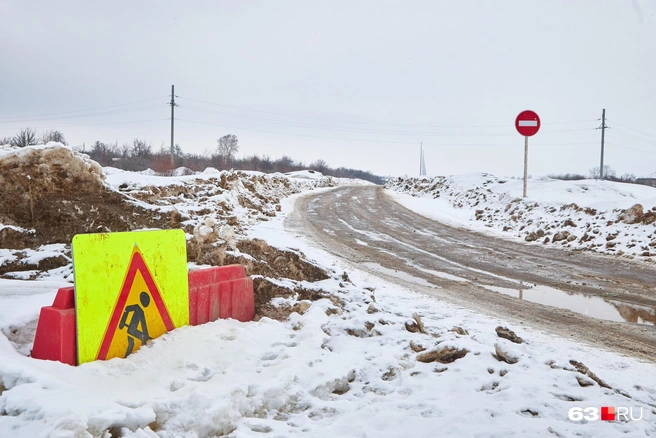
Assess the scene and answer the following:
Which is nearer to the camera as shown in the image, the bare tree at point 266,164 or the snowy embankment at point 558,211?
the snowy embankment at point 558,211

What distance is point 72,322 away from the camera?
332 centimetres

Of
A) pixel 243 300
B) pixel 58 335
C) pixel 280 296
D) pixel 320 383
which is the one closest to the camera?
pixel 58 335

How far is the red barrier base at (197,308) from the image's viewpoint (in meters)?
3.28

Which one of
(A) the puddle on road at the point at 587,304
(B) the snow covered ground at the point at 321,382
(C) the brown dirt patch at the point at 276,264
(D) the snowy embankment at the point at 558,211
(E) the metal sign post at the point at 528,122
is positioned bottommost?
(A) the puddle on road at the point at 587,304

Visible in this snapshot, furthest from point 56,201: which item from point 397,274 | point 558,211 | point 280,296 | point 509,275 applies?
point 558,211

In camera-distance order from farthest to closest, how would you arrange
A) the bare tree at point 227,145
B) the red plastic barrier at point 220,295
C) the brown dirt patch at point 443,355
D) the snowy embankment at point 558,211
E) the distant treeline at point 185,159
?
the bare tree at point 227,145 → the distant treeline at point 185,159 → the snowy embankment at point 558,211 → the red plastic barrier at point 220,295 → the brown dirt patch at point 443,355

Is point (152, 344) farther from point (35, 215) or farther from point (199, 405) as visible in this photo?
point (35, 215)

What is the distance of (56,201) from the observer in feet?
22.6

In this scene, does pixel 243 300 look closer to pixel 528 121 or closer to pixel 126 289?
pixel 126 289

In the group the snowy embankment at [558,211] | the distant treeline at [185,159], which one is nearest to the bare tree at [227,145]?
the distant treeline at [185,159]

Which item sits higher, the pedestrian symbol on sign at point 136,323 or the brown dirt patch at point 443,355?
the pedestrian symbol on sign at point 136,323

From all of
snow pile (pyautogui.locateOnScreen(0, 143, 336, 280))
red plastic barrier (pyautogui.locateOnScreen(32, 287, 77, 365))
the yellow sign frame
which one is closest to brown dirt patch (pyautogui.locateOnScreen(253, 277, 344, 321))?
the yellow sign frame

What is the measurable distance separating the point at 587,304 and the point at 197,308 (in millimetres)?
5341

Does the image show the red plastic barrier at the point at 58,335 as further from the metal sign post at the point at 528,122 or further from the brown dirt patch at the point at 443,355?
the metal sign post at the point at 528,122
